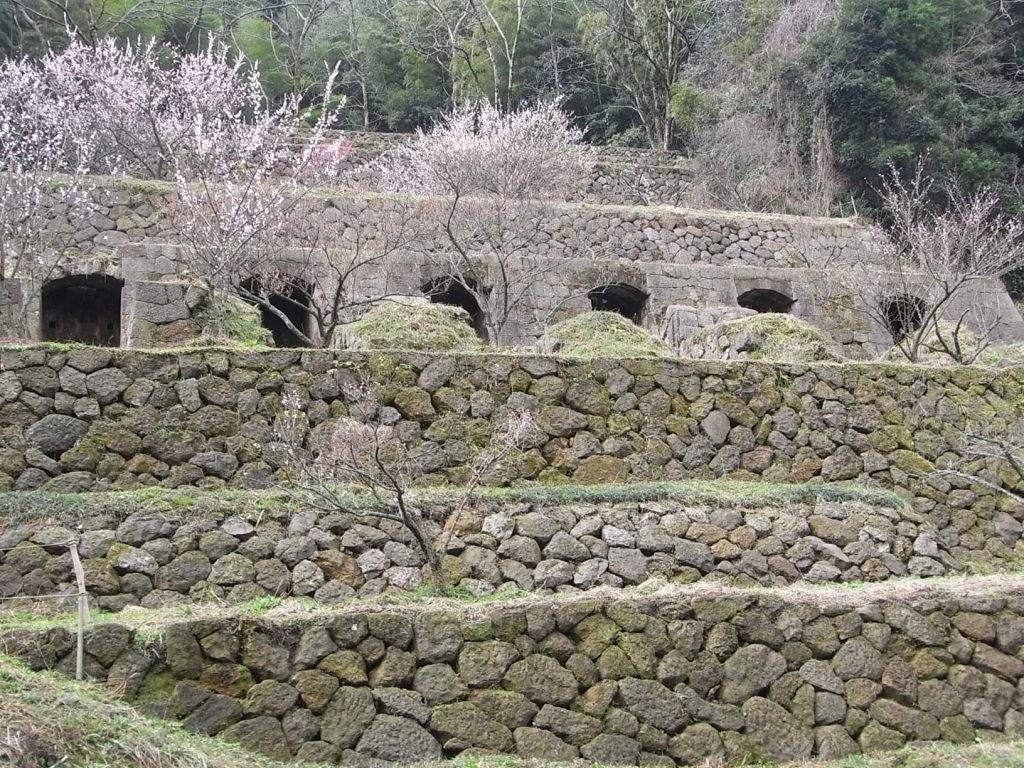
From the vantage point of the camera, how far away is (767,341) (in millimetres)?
10781

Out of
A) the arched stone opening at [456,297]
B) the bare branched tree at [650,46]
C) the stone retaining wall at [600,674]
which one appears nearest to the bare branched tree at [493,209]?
the arched stone opening at [456,297]

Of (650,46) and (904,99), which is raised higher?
(650,46)

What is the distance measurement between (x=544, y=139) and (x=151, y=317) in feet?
27.2

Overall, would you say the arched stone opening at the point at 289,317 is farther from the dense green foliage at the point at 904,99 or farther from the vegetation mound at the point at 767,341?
the dense green foliage at the point at 904,99

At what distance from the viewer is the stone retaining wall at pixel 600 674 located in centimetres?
506

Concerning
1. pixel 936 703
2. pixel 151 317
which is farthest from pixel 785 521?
pixel 151 317

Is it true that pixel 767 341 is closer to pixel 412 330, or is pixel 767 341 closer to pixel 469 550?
pixel 412 330

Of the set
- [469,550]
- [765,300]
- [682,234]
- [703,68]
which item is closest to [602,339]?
[469,550]

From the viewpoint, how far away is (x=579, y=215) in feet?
56.7

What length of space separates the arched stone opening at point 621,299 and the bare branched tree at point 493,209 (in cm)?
118

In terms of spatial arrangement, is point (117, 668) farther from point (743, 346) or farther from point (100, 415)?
point (743, 346)

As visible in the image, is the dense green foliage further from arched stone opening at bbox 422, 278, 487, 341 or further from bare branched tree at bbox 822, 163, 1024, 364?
arched stone opening at bbox 422, 278, 487, 341

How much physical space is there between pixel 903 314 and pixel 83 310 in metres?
12.0

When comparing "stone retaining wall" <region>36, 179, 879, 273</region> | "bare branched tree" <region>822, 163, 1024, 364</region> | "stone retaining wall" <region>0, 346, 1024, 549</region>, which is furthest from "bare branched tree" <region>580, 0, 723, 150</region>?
"stone retaining wall" <region>0, 346, 1024, 549</region>
